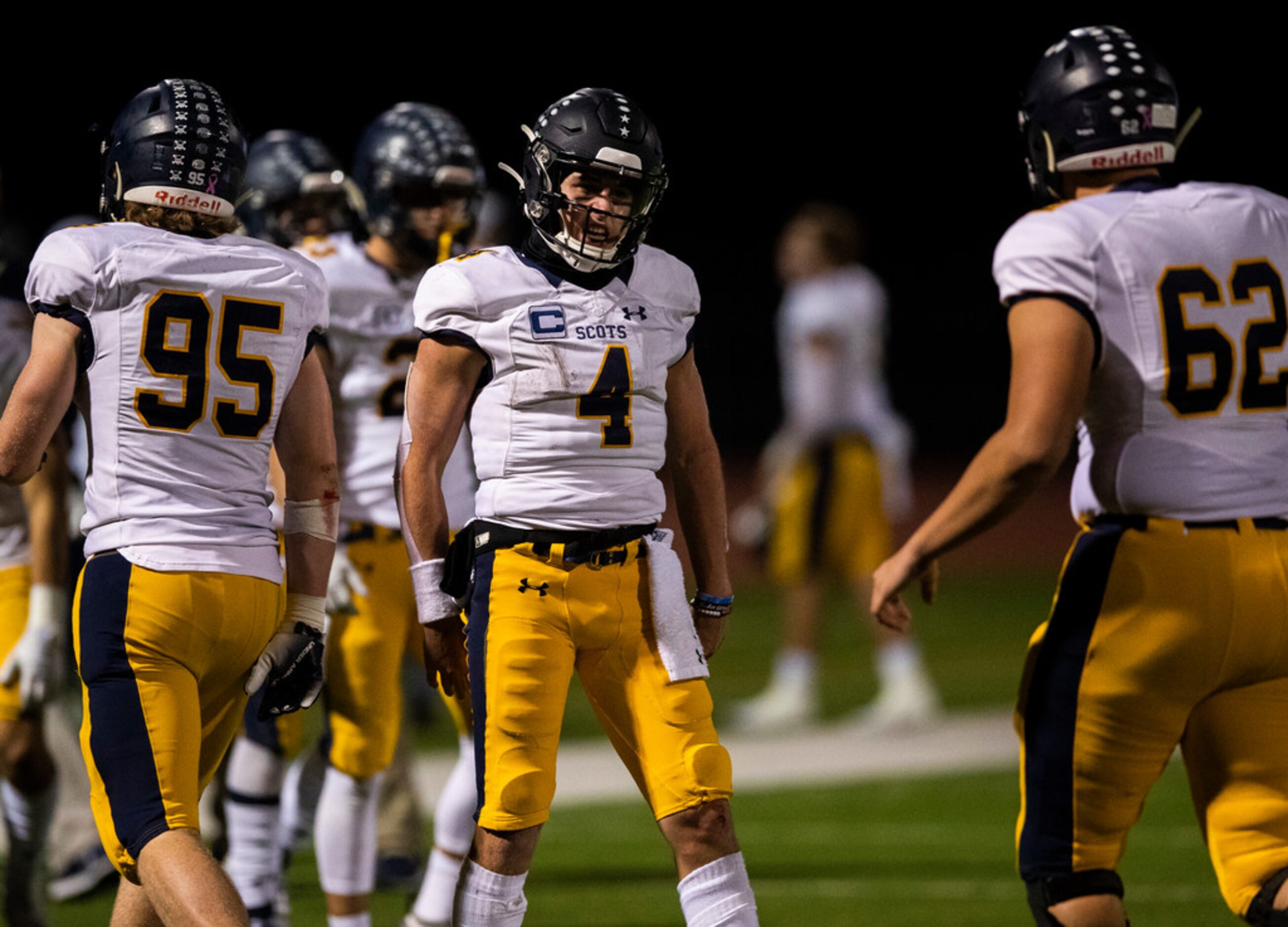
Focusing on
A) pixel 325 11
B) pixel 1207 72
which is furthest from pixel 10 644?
pixel 1207 72

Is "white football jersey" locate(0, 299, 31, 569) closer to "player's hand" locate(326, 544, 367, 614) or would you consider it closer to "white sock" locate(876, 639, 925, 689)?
"player's hand" locate(326, 544, 367, 614)

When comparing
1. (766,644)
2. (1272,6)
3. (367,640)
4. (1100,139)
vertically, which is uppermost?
(1272,6)

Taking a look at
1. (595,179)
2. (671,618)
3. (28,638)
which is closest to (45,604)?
(28,638)

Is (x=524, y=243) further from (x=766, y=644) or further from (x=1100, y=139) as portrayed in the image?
(x=766, y=644)

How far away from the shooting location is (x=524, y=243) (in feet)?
12.3

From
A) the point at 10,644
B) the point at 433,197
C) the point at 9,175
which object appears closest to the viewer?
the point at 10,644

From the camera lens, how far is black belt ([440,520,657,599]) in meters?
3.54

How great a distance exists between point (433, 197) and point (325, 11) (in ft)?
55.1

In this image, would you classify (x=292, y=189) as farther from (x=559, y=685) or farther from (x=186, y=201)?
(x=559, y=685)

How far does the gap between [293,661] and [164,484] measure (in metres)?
0.44

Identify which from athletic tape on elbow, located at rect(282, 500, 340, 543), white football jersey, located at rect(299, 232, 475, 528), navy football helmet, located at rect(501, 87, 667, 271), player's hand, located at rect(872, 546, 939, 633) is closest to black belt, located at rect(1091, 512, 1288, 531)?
player's hand, located at rect(872, 546, 939, 633)

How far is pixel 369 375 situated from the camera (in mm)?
4789

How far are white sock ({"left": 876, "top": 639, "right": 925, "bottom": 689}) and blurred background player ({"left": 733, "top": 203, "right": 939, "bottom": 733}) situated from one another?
0.03ft

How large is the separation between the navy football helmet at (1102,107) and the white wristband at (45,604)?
7.52ft
